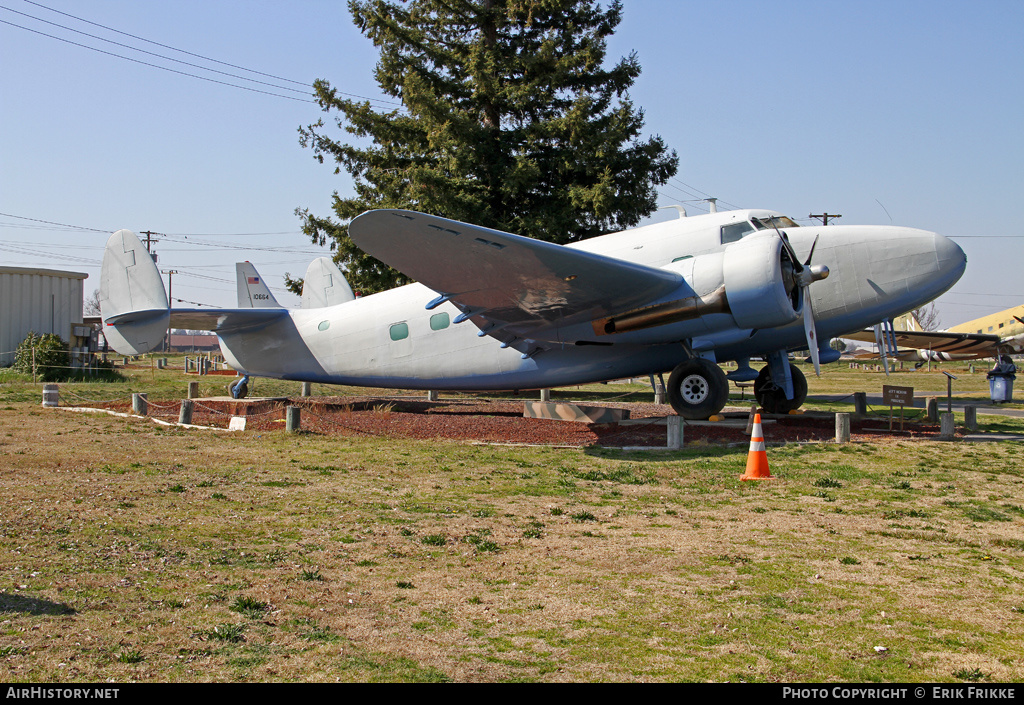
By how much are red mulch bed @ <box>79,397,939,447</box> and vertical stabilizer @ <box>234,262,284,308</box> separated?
13.1 ft

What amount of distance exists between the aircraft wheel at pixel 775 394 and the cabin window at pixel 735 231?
12.3ft

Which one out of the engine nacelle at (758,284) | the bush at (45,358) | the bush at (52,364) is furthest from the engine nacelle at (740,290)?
the bush at (45,358)

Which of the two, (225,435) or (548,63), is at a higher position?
(548,63)

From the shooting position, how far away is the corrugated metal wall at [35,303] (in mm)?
35250

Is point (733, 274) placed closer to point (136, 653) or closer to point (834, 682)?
point (834, 682)

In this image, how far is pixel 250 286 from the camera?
70.7ft

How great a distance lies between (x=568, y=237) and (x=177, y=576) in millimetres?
22663

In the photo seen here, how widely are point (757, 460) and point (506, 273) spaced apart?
4748mm

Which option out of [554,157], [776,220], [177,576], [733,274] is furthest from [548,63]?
[177,576]

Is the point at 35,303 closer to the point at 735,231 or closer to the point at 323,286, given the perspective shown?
the point at 323,286

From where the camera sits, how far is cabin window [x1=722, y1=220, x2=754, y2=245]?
1361 centimetres

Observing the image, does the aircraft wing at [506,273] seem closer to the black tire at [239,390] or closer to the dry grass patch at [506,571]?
the dry grass patch at [506,571]

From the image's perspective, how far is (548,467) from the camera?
10531 millimetres

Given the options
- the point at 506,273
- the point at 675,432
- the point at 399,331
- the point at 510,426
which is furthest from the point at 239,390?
the point at 675,432
